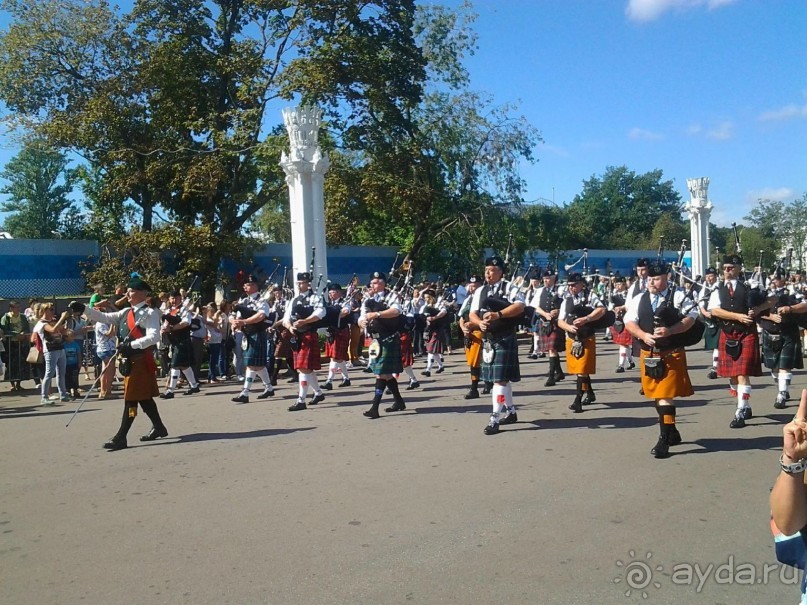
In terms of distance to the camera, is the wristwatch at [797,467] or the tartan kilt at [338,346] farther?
the tartan kilt at [338,346]

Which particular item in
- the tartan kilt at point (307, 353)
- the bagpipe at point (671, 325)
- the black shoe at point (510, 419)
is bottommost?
the black shoe at point (510, 419)

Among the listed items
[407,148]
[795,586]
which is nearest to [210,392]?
[795,586]

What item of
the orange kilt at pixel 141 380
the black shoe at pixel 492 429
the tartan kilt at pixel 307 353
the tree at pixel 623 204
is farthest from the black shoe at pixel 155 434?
the tree at pixel 623 204

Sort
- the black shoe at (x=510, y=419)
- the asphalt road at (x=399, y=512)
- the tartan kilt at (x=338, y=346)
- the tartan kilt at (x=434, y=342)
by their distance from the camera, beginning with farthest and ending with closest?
the tartan kilt at (x=434, y=342), the tartan kilt at (x=338, y=346), the black shoe at (x=510, y=419), the asphalt road at (x=399, y=512)

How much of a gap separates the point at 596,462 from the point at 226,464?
3.51 metres

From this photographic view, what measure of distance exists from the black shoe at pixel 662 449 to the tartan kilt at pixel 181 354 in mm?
8145

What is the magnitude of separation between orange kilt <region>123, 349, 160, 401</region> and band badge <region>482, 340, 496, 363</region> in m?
3.64

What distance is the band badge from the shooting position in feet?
27.9

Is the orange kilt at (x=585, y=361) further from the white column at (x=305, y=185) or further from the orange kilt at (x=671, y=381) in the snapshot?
the white column at (x=305, y=185)

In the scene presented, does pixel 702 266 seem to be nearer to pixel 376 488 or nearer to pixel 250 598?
pixel 376 488

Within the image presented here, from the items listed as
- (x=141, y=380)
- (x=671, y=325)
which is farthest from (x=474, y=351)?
(x=141, y=380)

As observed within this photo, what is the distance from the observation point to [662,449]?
22.7ft

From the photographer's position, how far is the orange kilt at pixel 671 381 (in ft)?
23.0

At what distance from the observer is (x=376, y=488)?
6223 millimetres
